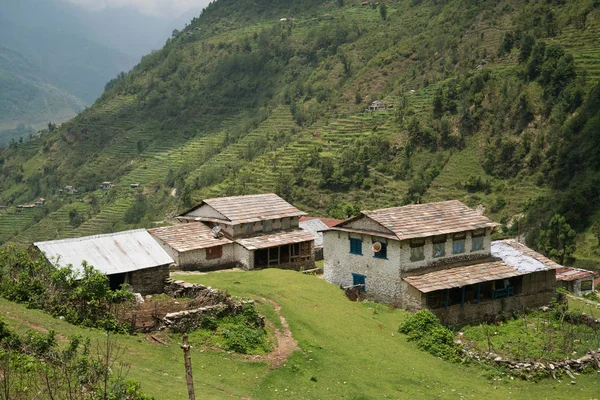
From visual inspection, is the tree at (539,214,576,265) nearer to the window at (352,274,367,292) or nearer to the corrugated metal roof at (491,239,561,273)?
the corrugated metal roof at (491,239,561,273)

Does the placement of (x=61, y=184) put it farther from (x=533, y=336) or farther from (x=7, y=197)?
(x=533, y=336)

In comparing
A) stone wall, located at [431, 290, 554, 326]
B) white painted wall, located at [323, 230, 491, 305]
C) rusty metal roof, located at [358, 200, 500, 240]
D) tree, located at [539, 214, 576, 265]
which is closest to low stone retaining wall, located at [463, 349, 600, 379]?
stone wall, located at [431, 290, 554, 326]

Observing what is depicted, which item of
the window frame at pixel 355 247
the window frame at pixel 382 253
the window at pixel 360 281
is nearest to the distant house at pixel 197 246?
the window frame at pixel 355 247

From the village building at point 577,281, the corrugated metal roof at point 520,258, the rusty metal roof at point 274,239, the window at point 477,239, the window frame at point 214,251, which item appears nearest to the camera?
the corrugated metal roof at point 520,258

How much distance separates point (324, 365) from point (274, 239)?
15.6 metres

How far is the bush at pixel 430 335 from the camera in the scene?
2528 cm

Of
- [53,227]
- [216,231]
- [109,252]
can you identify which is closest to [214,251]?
[216,231]

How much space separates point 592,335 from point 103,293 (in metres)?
19.0

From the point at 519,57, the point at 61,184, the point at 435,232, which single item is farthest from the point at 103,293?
the point at 61,184

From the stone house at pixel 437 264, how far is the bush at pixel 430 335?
166 cm

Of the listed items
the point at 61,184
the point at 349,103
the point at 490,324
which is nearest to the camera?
the point at 490,324

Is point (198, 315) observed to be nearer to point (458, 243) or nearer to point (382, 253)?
point (382, 253)

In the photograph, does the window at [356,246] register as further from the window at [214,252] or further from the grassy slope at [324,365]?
the window at [214,252]

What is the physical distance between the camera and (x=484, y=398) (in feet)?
70.5
